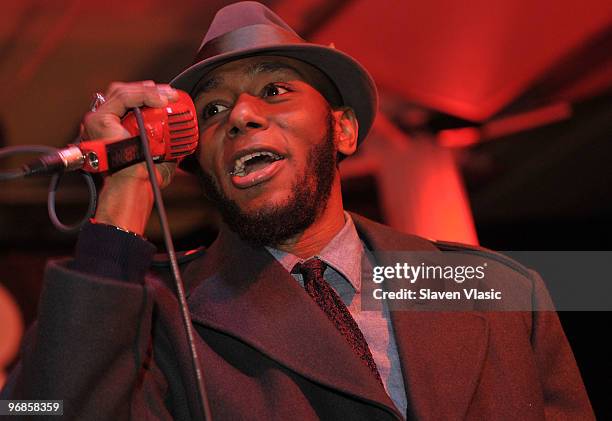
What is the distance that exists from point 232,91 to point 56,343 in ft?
2.53

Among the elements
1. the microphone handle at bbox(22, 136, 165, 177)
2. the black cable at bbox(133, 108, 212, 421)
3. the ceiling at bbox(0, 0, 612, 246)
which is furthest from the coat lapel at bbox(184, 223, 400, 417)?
the ceiling at bbox(0, 0, 612, 246)

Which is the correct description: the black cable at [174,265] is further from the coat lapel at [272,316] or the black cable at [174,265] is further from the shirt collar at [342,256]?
the shirt collar at [342,256]

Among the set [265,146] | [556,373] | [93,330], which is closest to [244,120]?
[265,146]

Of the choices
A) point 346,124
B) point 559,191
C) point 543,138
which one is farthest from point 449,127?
point 346,124

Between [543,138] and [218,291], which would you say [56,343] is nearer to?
[218,291]

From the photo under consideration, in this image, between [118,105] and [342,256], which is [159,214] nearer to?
[118,105]

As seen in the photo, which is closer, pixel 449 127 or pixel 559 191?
pixel 449 127

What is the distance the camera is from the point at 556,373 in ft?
5.84

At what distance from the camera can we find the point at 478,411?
164cm

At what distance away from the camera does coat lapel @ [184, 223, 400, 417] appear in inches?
62.6

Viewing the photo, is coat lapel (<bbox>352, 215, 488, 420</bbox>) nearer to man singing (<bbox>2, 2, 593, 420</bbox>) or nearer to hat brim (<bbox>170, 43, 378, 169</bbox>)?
man singing (<bbox>2, 2, 593, 420</bbox>)

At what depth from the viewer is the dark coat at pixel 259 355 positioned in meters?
1.34

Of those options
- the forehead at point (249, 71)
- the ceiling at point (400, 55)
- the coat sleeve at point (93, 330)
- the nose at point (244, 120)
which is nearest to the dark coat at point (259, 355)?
the coat sleeve at point (93, 330)

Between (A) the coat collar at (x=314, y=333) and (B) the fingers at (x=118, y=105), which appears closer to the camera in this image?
(B) the fingers at (x=118, y=105)
